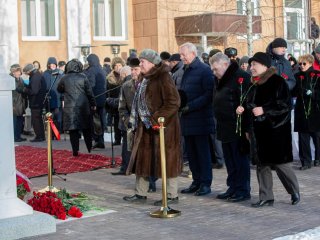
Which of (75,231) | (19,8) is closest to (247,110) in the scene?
(75,231)

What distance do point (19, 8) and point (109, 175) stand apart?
43.6ft

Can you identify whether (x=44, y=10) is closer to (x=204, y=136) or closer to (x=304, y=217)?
(x=204, y=136)

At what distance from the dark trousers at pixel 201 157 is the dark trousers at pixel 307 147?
9.07 ft

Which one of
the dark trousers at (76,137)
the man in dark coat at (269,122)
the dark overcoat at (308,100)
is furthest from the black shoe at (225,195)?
the dark trousers at (76,137)

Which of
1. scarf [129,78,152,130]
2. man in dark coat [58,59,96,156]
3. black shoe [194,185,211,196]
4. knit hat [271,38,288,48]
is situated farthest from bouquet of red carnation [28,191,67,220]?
man in dark coat [58,59,96,156]

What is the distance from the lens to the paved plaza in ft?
24.8

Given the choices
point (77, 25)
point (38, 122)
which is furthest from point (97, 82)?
point (77, 25)

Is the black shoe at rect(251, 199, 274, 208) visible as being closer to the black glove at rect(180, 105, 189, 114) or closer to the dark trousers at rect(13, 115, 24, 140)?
the black glove at rect(180, 105, 189, 114)

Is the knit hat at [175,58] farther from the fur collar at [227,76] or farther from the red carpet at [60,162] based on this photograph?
the fur collar at [227,76]

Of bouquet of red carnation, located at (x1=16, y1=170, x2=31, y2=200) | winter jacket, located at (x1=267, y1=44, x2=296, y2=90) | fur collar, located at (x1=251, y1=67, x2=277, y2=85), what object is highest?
winter jacket, located at (x1=267, y1=44, x2=296, y2=90)

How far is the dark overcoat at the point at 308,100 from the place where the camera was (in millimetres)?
11883

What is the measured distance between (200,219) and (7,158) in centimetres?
231

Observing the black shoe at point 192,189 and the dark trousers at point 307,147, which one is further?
the dark trousers at point 307,147

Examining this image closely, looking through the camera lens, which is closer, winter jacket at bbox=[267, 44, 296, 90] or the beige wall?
winter jacket at bbox=[267, 44, 296, 90]
